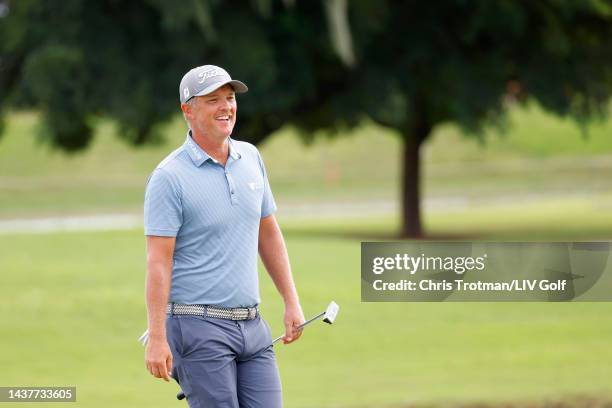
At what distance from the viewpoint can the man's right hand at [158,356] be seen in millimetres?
5004

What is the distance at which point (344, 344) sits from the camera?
13.4m

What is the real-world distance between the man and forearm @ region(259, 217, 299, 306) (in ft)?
0.88

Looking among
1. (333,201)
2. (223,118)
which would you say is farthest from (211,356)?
(333,201)

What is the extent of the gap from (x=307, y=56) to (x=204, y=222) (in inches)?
933

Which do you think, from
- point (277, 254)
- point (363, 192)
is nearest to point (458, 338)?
point (277, 254)

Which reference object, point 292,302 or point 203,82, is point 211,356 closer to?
point 292,302

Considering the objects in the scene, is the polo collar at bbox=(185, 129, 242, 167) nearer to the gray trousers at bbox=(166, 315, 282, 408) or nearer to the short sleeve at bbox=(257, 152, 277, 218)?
the short sleeve at bbox=(257, 152, 277, 218)

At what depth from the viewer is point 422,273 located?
8.47 m

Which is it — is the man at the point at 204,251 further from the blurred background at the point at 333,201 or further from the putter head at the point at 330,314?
the blurred background at the point at 333,201

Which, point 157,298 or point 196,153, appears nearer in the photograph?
point 157,298

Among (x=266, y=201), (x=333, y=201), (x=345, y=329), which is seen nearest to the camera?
(x=266, y=201)

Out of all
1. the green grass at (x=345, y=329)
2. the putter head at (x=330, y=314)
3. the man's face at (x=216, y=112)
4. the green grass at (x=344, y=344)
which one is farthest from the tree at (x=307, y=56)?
the man's face at (x=216, y=112)

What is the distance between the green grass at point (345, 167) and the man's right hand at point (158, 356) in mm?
43219

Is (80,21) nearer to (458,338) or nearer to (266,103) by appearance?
(266,103)
